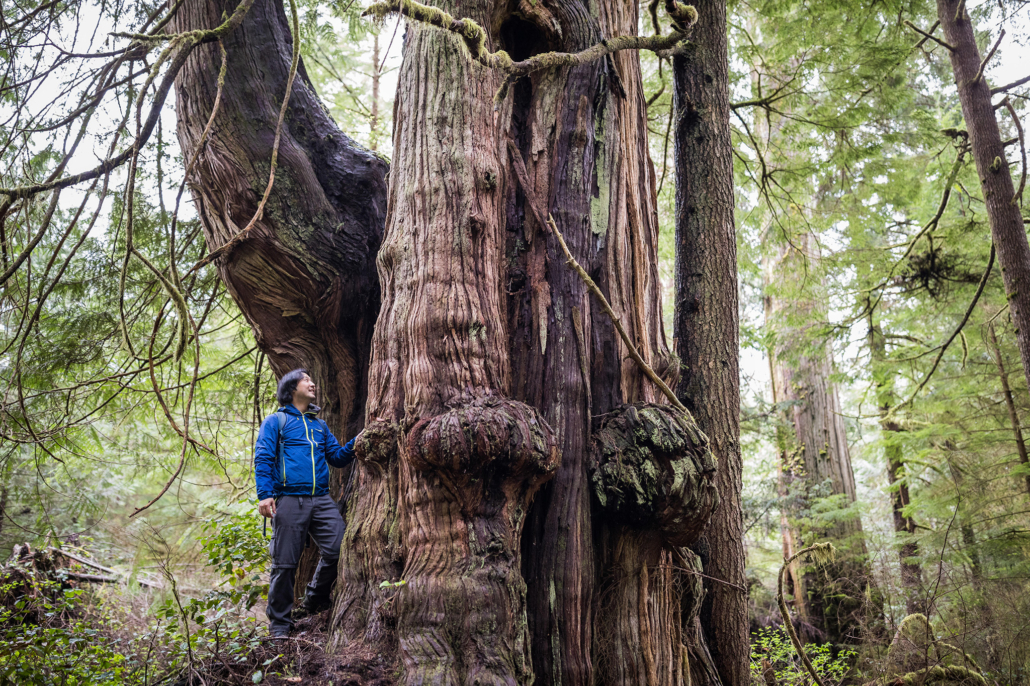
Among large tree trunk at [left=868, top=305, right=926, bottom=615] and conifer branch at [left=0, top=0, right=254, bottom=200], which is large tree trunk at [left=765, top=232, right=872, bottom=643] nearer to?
large tree trunk at [left=868, top=305, right=926, bottom=615]

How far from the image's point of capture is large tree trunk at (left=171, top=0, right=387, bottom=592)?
13.7ft

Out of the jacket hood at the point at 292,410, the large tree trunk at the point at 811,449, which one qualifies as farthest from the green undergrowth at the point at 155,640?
the large tree trunk at the point at 811,449

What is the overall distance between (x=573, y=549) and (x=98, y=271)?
5.20m

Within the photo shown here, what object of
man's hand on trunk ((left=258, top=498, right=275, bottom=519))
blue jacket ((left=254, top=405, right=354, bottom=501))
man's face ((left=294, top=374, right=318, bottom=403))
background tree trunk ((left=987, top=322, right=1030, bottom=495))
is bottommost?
man's hand on trunk ((left=258, top=498, right=275, bottom=519))

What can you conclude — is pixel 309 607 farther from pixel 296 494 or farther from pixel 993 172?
pixel 993 172

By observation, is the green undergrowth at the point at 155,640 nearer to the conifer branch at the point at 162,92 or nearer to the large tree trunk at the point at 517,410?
the large tree trunk at the point at 517,410

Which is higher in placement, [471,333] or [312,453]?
[471,333]

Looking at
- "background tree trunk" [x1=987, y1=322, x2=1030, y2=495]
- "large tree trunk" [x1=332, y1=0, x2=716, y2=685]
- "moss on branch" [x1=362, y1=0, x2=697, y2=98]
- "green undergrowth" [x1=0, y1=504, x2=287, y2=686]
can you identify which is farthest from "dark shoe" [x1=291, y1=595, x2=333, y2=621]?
"background tree trunk" [x1=987, y1=322, x2=1030, y2=495]

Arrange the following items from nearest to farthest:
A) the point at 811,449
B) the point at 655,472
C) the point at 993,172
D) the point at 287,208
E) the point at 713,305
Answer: the point at 655,472
the point at 287,208
the point at 713,305
the point at 993,172
the point at 811,449

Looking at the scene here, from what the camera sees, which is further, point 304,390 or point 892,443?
point 892,443

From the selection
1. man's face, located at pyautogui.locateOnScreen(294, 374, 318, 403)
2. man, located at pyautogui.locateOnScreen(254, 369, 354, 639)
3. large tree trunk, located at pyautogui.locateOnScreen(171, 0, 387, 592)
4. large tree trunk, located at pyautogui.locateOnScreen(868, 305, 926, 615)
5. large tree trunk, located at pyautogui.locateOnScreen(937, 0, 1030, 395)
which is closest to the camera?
man, located at pyautogui.locateOnScreen(254, 369, 354, 639)

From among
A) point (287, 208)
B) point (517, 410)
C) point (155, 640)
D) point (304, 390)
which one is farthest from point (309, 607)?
point (287, 208)

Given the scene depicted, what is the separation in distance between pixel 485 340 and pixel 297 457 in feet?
5.75

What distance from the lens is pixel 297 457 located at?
411 cm
